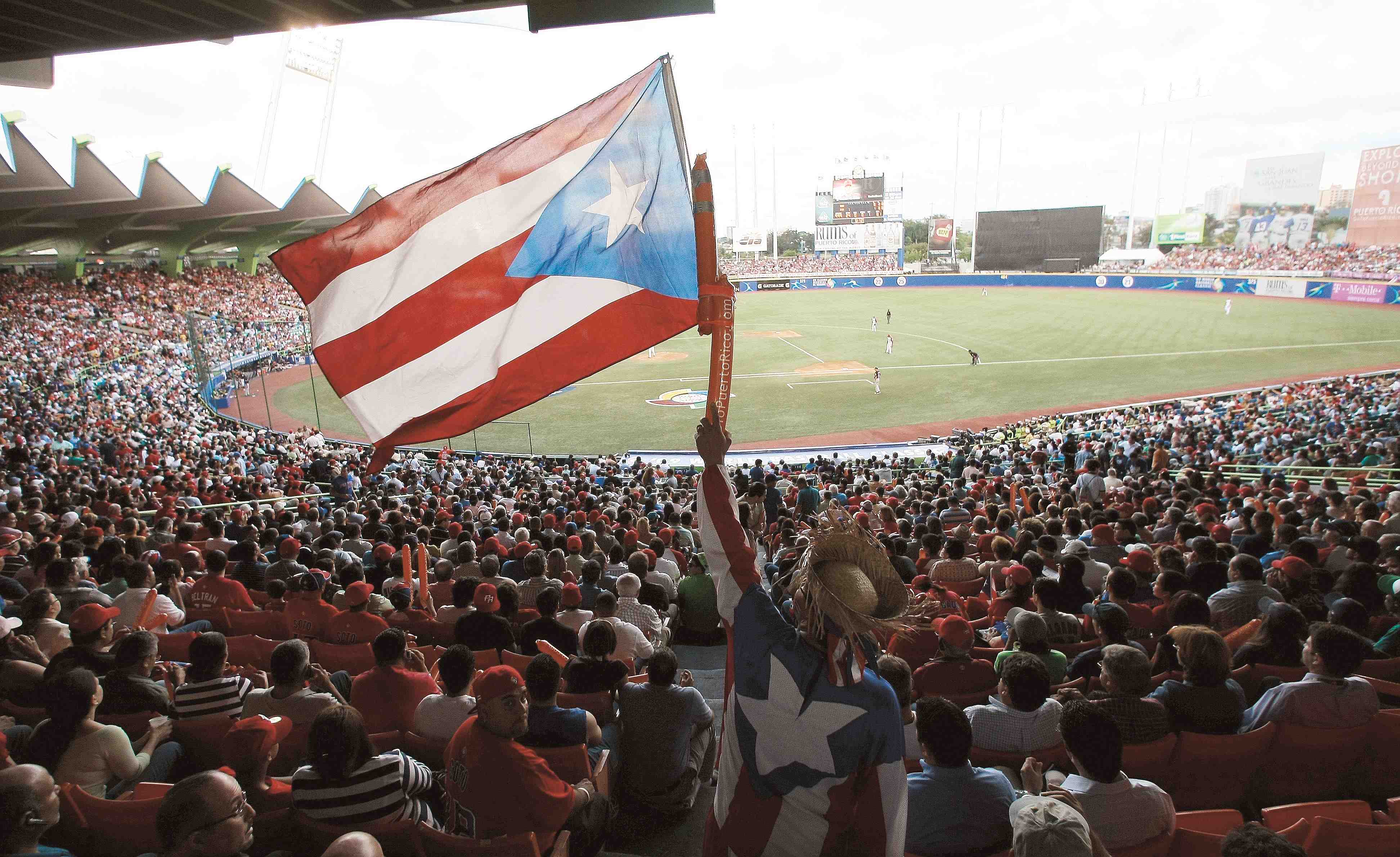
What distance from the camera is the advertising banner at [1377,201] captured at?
7388 cm

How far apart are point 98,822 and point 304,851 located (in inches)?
35.0

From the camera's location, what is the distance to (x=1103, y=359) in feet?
127

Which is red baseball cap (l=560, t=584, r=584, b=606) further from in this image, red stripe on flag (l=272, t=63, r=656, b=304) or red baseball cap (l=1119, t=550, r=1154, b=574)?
red baseball cap (l=1119, t=550, r=1154, b=574)

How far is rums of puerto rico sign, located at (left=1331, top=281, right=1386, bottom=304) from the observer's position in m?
52.2

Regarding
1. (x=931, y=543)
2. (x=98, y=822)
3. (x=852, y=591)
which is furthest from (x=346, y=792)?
(x=931, y=543)

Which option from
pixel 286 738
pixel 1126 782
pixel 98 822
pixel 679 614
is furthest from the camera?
pixel 679 614

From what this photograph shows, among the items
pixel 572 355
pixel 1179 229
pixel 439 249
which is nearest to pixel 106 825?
pixel 572 355

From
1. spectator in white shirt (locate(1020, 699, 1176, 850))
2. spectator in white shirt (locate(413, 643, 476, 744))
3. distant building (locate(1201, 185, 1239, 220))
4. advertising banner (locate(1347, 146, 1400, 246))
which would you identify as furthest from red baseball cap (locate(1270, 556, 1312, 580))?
distant building (locate(1201, 185, 1239, 220))

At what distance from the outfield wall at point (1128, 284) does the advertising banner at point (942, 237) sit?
42.8 feet

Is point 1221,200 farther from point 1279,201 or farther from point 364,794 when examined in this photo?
point 364,794

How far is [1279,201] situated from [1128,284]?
147 ft

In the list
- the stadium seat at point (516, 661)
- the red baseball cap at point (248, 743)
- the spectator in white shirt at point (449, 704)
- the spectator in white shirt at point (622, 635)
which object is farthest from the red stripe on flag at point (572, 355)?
the red baseball cap at point (248, 743)

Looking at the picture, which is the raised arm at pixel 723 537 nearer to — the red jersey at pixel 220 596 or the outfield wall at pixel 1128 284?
the red jersey at pixel 220 596

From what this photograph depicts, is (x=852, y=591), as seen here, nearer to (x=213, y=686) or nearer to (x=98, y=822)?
(x=98, y=822)
